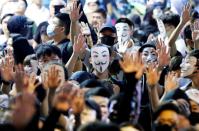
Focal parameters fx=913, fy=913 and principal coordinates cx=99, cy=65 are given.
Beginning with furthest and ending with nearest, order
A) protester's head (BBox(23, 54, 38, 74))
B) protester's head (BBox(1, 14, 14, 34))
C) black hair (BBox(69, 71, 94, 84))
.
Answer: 1. protester's head (BBox(1, 14, 14, 34))
2. protester's head (BBox(23, 54, 38, 74))
3. black hair (BBox(69, 71, 94, 84))

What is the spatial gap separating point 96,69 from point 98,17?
7.30 ft

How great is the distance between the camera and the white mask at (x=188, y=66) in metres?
9.15

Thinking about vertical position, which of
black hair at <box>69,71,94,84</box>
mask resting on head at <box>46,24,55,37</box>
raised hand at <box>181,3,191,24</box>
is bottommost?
black hair at <box>69,71,94,84</box>

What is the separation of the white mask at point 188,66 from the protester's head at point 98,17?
2.48 m

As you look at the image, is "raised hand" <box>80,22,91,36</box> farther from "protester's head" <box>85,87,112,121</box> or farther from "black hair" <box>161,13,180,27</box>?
"protester's head" <box>85,87,112,121</box>

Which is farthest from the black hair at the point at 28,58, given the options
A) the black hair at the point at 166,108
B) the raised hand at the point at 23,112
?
the raised hand at the point at 23,112

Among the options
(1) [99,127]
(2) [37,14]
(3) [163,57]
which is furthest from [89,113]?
(2) [37,14]

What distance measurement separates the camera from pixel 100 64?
31.1ft

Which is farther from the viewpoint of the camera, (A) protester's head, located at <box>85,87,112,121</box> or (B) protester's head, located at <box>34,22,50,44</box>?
(B) protester's head, located at <box>34,22,50,44</box>

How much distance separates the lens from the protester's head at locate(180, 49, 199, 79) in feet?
29.9

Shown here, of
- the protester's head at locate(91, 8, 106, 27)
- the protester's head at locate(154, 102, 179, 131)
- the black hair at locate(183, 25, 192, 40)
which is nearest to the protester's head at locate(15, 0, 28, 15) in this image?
the protester's head at locate(91, 8, 106, 27)

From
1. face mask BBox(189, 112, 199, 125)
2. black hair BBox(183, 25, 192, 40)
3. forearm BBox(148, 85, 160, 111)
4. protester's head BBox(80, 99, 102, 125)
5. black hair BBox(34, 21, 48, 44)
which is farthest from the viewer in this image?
black hair BBox(34, 21, 48, 44)

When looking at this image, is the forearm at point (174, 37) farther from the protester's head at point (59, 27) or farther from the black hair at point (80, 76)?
the black hair at point (80, 76)

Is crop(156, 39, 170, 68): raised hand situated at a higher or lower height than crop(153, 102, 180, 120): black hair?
higher
